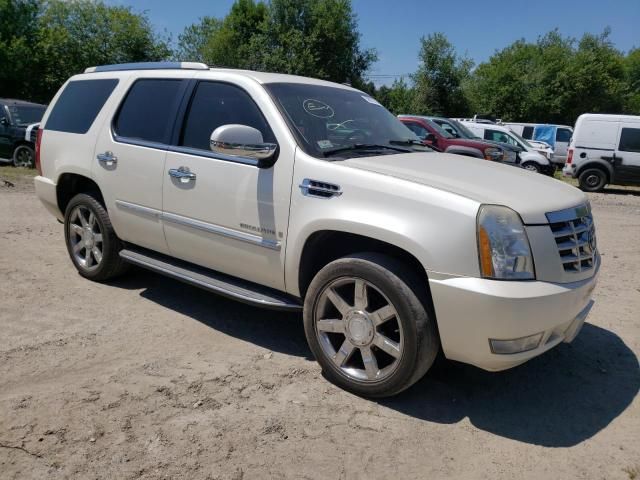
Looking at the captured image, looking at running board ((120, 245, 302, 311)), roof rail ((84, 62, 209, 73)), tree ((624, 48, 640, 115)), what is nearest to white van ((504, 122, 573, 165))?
roof rail ((84, 62, 209, 73))

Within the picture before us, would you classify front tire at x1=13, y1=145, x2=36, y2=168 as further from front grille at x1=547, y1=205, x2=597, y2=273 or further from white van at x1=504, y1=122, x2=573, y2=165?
white van at x1=504, y1=122, x2=573, y2=165

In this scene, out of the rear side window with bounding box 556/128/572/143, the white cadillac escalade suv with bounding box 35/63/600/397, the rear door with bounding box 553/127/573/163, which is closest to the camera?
the white cadillac escalade suv with bounding box 35/63/600/397

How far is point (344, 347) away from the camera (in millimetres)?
3229

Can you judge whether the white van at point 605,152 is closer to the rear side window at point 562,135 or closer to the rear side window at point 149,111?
the rear side window at point 562,135

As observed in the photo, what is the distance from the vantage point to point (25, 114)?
13609mm

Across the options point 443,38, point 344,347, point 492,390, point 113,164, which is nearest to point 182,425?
point 344,347

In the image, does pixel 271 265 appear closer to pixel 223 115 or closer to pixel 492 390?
pixel 223 115

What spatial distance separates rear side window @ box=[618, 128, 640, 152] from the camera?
1464 cm

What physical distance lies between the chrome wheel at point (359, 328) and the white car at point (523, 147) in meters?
A: 14.4

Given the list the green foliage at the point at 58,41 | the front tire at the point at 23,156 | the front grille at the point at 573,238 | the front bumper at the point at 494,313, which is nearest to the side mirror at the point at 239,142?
the front bumper at the point at 494,313

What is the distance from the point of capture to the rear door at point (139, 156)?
4.12 meters

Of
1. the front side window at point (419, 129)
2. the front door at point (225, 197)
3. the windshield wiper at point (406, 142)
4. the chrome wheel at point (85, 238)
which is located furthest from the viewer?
the front side window at point (419, 129)

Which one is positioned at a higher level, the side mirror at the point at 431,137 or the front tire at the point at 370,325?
the side mirror at the point at 431,137

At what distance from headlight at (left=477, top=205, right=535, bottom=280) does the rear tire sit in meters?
13.9
